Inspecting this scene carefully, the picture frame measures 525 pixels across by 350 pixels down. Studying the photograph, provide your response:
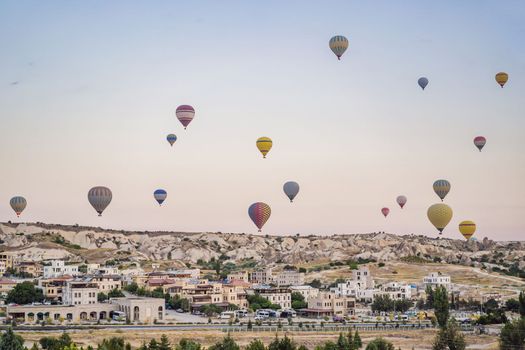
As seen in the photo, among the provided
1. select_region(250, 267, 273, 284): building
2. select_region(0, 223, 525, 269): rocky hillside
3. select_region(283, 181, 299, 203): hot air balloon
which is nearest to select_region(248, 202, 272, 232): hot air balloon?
select_region(283, 181, 299, 203): hot air balloon

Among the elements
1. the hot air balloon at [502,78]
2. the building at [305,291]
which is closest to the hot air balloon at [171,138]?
the building at [305,291]

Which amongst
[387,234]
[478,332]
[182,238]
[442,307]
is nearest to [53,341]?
[442,307]

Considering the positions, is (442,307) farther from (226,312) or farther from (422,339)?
(226,312)

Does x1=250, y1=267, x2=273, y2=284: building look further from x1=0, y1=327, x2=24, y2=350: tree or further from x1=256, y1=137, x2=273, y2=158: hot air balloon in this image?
x1=0, y1=327, x2=24, y2=350: tree

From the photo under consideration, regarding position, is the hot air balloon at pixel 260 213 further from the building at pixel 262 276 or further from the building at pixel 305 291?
the building at pixel 262 276

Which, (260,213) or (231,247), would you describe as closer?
(260,213)

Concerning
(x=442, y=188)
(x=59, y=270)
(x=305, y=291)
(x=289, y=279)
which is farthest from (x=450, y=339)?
(x=59, y=270)

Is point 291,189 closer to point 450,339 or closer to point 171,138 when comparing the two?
point 171,138
